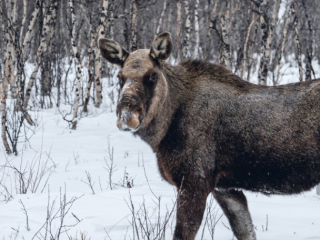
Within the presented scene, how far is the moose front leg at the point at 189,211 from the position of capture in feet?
11.8

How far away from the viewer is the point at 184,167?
11.9 ft

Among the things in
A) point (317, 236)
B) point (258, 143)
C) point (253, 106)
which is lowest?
point (317, 236)

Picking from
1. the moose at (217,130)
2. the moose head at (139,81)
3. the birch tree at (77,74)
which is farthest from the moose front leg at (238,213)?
the birch tree at (77,74)

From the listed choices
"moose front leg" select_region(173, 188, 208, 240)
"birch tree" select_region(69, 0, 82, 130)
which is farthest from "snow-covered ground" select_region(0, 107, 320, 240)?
"birch tree" select_region(69, 0, 82, 130)

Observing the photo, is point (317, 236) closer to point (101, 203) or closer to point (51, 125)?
point (101, 203)

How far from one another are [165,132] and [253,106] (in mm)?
805

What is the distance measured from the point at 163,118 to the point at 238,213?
3.82 ft

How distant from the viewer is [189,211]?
11.9ft

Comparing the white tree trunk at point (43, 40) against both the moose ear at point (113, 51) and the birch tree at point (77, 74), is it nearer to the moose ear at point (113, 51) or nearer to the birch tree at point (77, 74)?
the birch tree at point (77, 74)

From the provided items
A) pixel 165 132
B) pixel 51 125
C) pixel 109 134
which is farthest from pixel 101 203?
pixel 51 125

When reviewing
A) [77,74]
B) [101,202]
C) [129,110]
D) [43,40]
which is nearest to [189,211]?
[129,110]

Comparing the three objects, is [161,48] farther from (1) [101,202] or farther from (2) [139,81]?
(1) [101,202]

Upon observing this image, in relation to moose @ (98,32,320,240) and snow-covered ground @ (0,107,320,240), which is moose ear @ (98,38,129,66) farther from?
snow-covered ground @ (0,107,320,240)

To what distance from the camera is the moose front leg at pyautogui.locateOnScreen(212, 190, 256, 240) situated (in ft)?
13.3
